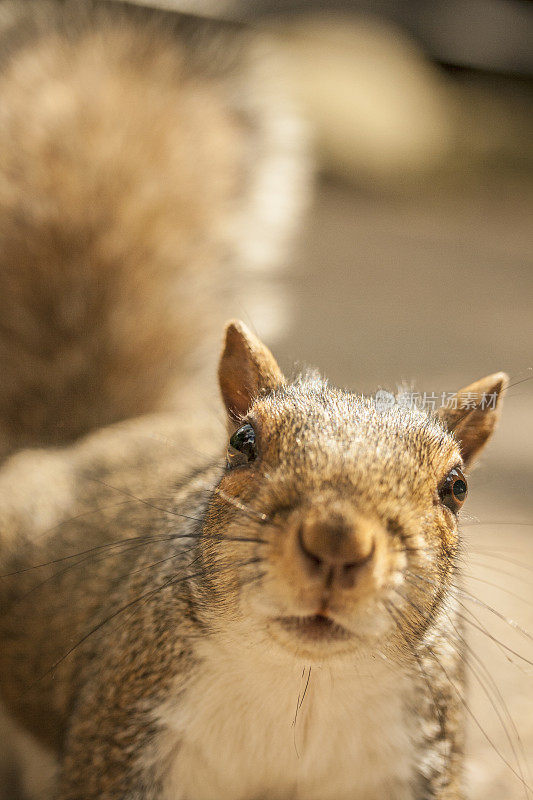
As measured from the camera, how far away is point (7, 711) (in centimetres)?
128

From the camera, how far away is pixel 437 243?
3.34 metres

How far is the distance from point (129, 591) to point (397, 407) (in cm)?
45

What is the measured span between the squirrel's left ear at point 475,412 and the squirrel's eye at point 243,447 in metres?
0.25

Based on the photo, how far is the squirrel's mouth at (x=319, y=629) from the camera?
2.39 ft

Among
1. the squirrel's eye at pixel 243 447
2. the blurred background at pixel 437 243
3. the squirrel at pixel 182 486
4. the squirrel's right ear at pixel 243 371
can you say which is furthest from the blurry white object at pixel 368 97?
the squirrel's eye at pixel 243 447

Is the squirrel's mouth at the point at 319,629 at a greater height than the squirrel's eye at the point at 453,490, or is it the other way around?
the squirrel's eye at the point at 453,490

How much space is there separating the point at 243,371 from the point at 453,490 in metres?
0.31

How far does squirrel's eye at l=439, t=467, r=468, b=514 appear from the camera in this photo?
872mm

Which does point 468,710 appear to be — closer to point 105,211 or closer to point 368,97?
point 105,211

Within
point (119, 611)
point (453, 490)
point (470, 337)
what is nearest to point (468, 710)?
point (453, 490)

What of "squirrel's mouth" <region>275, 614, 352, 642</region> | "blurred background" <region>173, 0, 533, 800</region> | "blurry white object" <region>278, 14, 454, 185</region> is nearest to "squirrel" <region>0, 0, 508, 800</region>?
"squirrel's mouth" <region>275, 614, 352, 642</region>

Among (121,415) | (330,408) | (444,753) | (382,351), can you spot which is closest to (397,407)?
(330,408)

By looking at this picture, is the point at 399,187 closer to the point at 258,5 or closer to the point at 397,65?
the point at 397,65

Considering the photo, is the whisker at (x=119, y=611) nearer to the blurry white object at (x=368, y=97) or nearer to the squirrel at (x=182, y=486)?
the squirrel at (x=182, y=486)
